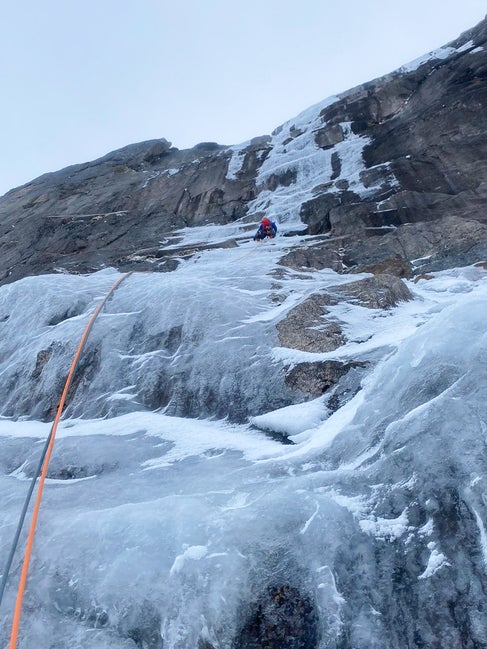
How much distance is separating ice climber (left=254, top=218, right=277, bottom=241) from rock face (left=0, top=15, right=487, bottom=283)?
1.05 meters

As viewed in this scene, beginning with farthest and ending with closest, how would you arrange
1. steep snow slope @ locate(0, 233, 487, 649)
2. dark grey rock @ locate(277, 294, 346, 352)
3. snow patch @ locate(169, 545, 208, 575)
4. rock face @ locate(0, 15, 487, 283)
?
rock face @ locate(0, 15, 487, 283) → dark grey rock @ locate(277, 294, 346, 352) → snow patch @ locate(169, 545, 208, 575) → steep snow slope @ locate(0, 233, 487, 649)

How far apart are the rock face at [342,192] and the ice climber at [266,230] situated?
1.05m

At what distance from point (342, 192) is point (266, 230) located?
3.03 m

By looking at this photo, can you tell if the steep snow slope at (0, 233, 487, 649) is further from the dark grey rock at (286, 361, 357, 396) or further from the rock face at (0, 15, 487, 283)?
the rock face at (0, 15, 487, 283)

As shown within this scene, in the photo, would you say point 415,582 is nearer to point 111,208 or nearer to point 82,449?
point 82,449

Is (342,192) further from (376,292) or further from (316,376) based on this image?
(316,376)

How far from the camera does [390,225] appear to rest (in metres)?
13.7

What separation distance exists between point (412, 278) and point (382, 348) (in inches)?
174

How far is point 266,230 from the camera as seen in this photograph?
15.3 meters

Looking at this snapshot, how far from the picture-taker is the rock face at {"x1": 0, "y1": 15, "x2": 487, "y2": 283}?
12258 mm

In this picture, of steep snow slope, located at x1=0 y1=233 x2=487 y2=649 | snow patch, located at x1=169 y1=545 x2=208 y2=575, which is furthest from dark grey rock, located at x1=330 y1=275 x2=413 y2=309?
snow patch, located at x1=169 y1=545 x2=208 y2=575

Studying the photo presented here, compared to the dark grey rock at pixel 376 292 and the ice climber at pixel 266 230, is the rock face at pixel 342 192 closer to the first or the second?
the ice climber at pixel 266 230

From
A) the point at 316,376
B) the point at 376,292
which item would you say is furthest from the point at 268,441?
the point at 376,292

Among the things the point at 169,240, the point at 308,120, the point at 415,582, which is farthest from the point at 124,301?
the point at 308,120
